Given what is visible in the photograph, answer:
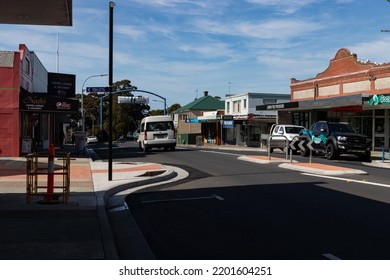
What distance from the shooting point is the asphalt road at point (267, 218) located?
6539mm

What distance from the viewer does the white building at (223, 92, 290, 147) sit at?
53.7 metres

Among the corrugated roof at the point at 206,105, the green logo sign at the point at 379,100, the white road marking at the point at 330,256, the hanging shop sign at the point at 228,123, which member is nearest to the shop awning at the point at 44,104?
the green logo sign at the point at 379,100

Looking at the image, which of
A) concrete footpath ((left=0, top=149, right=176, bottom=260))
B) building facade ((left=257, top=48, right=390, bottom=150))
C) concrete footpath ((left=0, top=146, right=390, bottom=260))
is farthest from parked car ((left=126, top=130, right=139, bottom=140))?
concrete footpath ((left=0, top=149, right=176, bottom=260))

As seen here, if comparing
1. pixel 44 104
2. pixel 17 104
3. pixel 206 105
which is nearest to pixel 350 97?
pixel 44 104

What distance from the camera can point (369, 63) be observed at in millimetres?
36531

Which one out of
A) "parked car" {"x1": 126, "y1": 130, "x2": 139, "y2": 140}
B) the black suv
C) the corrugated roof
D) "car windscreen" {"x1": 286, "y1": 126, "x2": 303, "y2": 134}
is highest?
the corrugated roof

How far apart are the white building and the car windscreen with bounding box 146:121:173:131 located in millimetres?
19060

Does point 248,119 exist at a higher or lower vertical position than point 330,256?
higher

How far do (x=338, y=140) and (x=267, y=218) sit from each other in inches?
657

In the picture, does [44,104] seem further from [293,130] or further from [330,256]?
[330,256]

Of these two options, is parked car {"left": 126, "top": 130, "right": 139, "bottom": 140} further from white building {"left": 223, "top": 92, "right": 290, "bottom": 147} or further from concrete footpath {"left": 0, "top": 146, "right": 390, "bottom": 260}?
concrete footpath {"left": 0, "top": 146, "right": 390, "bottom": 260}

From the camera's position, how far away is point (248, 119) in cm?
5166

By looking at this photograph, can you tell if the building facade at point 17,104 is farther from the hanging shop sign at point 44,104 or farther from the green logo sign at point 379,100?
the green logo sign at point 379,100
